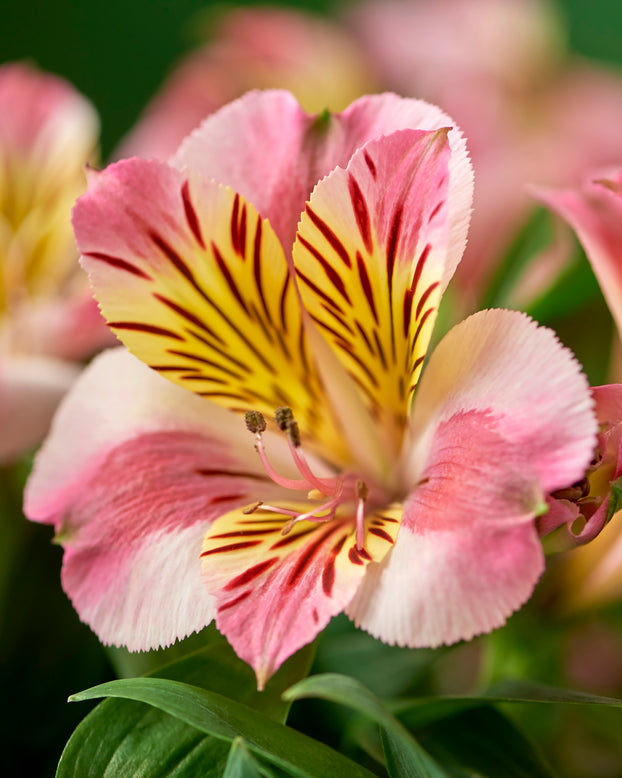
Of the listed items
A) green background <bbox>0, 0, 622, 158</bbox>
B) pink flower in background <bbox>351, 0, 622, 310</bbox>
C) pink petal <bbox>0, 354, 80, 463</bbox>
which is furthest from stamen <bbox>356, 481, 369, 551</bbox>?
green background <bbox>0, 0, 622, 158</bbox>

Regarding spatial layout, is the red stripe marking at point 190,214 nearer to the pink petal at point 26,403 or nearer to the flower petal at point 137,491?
the flower petal at point 137,491

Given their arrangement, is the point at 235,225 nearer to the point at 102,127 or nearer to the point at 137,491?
the point at 137,491

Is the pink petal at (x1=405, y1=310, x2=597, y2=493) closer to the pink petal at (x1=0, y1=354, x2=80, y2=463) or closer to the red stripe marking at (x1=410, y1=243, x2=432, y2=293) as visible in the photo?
the red stripe marking at (x1=410, y1=243, x2=432, y2=293)

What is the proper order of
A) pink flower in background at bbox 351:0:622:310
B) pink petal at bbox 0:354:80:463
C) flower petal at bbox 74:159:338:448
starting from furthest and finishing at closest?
pink flower in background at bbox 351:0:622:310 → pink petal at bbox 0:354:80:463 → flower petal at bbox 74:159:338:448

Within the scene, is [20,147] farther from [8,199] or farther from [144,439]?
[144,439]

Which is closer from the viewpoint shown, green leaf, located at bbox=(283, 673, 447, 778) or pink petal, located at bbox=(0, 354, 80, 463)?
green leaf, located at bbox=(283, 673, 447, 778)
